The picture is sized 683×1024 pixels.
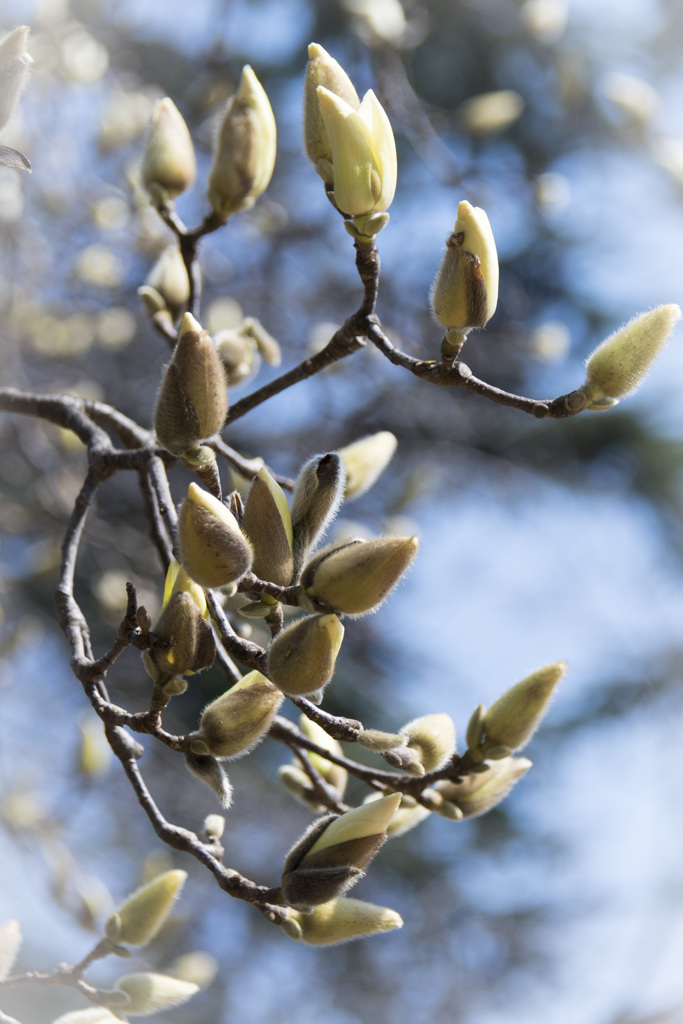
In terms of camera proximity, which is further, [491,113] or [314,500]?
[491,113]

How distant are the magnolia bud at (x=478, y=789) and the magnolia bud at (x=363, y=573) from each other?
138 mm

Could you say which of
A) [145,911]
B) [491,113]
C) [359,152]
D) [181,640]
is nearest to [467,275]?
[359,152]

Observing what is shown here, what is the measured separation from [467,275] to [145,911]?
0.32 meters

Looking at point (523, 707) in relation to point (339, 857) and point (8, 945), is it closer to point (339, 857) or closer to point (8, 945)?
point (339, 857)

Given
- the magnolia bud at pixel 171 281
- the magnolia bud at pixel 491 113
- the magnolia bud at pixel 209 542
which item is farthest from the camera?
the magnolia bud at pixel 491 113

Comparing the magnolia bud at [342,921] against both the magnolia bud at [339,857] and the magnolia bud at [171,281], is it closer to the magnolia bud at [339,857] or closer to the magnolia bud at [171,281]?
the magnolia bud at [339,857]

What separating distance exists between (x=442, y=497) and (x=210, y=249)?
73 cm

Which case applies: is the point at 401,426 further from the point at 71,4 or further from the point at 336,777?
the point at 336,777

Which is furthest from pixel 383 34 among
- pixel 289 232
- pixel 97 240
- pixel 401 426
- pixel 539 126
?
pixel 539 126

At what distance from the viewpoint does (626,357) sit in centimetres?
32

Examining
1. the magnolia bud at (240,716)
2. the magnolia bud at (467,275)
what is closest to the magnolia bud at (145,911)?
the magnolia bud at (240,716)

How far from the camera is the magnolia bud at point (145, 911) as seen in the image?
0.37 m

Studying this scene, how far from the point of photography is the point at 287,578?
278 millimetres

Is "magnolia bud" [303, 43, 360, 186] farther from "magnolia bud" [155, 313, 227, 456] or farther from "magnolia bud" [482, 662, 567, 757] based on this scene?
"magnolia bud" [482, 662, 567, 757]
